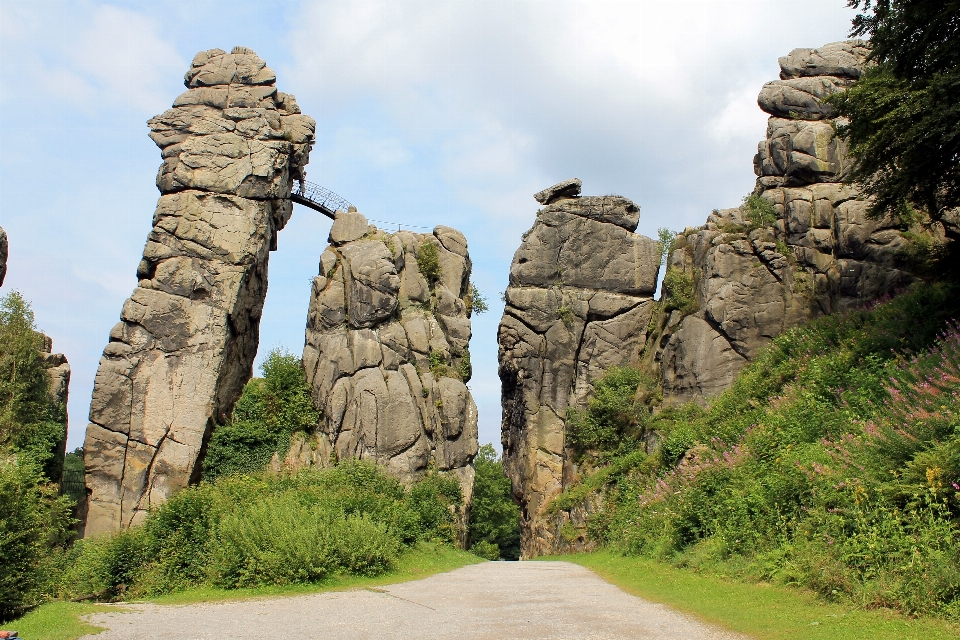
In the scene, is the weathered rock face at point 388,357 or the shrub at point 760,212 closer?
the weathered rock face at point 388,357

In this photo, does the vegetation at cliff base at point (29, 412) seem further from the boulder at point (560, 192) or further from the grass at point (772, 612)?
the boulder at point (560, 192)

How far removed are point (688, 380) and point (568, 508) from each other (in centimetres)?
871

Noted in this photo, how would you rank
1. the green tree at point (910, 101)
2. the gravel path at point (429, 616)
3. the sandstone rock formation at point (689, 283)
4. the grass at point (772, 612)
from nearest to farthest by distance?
the grass at point (772, 612) < the gravel path at point (429, 616) < the green tree at point (910, 101) < the sandstone rock formation at point (689, 283)

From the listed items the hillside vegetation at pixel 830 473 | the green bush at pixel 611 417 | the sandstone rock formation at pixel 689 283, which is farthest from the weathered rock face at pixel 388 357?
the hillside vegetation at pixel 830 473

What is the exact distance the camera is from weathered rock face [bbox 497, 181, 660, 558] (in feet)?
128

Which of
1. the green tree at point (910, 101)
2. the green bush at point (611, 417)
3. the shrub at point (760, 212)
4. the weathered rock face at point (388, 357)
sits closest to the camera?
the green tree at point (910, 101)

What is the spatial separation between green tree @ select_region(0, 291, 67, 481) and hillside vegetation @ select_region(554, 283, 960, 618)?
2492cm

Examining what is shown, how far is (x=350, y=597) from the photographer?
46.5ft

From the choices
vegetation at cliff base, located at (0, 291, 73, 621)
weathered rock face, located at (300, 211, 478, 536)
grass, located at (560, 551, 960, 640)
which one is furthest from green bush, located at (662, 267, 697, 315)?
vegetation at cliff base, located at (0, 291, 73, 621)

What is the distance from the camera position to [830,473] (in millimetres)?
13922

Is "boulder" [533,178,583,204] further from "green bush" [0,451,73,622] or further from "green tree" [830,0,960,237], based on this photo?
"green bush" [0,451,73,622]

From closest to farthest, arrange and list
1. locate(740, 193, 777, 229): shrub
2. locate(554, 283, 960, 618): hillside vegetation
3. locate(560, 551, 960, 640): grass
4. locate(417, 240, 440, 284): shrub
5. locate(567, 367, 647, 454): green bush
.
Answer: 1. locate(560, 551, 960, 640): grass
2. locate(554, 283, 960, 618): hillside vegetation
3. locate(740, 193, 777, 229): shrub
4. locate(567, 367, 647, 454): green bush
5. locate(417, 240, 440, 284): shrub

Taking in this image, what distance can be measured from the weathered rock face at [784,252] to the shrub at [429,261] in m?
13.4

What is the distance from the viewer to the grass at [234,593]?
1105cm
